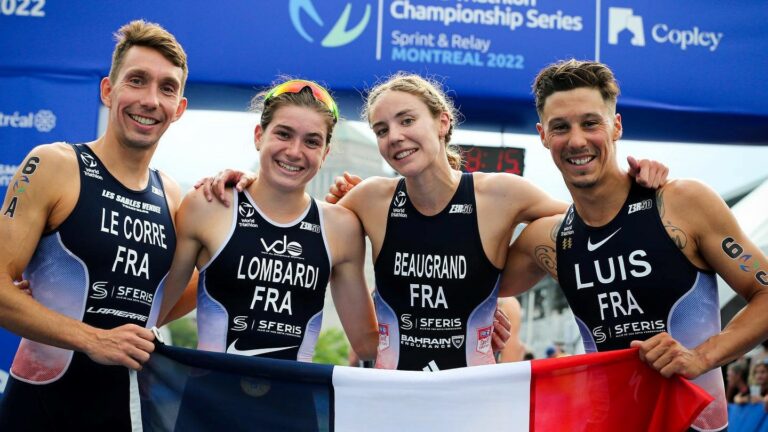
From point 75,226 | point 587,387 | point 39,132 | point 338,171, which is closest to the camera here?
point 587,387

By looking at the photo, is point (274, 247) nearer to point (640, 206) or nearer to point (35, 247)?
point (35, 247)

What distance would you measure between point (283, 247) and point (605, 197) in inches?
54.5

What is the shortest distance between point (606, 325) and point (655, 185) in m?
0.59

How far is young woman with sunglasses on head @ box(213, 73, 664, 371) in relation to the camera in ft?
12.1

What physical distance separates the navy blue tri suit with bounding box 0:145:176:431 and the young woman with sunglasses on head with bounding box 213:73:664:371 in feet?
1.88

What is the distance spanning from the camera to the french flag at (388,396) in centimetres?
293

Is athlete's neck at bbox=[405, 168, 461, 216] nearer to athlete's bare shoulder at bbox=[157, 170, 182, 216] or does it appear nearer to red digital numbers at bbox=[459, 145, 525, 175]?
athlete's bare shoulder at bbox=[157, 170, 182, 216]

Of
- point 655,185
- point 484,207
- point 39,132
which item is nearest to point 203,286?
point 484,207

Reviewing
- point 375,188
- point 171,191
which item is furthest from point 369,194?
point 171,191

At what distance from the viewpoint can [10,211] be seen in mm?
3055

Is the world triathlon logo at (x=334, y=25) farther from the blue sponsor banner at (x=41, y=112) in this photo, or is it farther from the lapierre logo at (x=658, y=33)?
the lapierre logo at (x=658, y=33)

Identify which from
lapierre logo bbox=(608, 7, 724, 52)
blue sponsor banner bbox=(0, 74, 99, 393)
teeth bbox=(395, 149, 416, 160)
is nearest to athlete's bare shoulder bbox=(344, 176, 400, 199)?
teeth bbox=(395, 149, 416, 160)

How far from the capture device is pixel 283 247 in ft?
11.5

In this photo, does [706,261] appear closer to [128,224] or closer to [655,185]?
[655,185]
